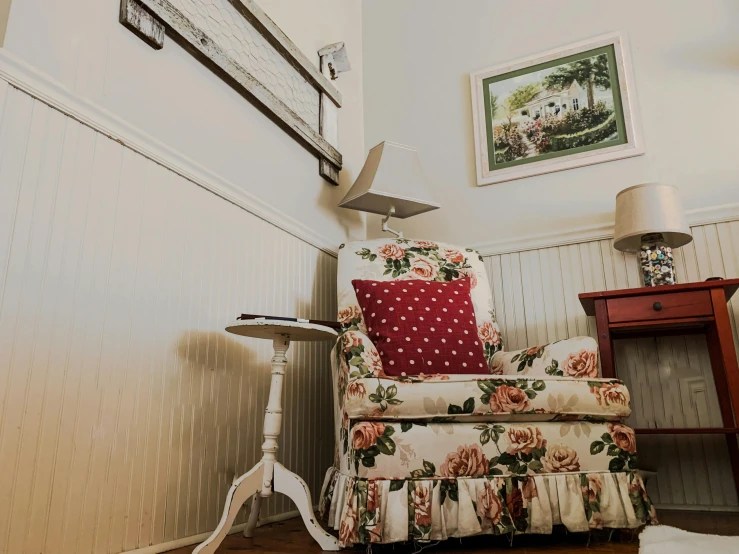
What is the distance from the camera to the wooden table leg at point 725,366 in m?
1.63

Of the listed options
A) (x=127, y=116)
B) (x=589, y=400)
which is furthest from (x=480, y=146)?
(x=127, y=116)

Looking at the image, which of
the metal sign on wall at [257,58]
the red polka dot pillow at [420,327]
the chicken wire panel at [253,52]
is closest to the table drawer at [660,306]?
the red polka dot pillow at [420,327]

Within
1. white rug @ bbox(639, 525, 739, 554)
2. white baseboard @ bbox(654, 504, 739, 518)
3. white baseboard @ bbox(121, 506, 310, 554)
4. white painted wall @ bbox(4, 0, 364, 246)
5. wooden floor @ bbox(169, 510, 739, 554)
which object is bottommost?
white baseboard @ bbox(654, 504, 739, 518)

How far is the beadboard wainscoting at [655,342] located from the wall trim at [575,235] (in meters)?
0.02

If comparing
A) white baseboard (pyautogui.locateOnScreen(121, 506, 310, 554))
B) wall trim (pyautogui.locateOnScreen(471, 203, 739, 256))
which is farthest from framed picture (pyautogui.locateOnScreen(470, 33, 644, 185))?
white baseboard (pyautogui.locateOnScreen(121, 506, 310, 554))

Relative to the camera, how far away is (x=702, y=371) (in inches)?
78.7

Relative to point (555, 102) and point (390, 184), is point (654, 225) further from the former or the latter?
point (390, 184)

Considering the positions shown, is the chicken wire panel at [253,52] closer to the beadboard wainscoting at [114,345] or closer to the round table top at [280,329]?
the beadboard wainscoting at [114,345]

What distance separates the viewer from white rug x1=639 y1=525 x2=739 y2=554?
1183mm

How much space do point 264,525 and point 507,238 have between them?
151 cm

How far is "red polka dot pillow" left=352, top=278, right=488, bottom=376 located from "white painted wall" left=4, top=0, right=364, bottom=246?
0.55 m

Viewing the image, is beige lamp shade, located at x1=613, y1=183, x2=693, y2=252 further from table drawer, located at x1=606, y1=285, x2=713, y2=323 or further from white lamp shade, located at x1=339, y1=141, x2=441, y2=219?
white lamp shade, located at x1=339, y1=141, x2=441, y2=219

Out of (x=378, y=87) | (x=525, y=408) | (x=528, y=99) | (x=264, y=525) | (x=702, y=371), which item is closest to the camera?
(x=525, y=408)

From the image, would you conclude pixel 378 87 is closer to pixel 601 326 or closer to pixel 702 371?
pixel 601 326
